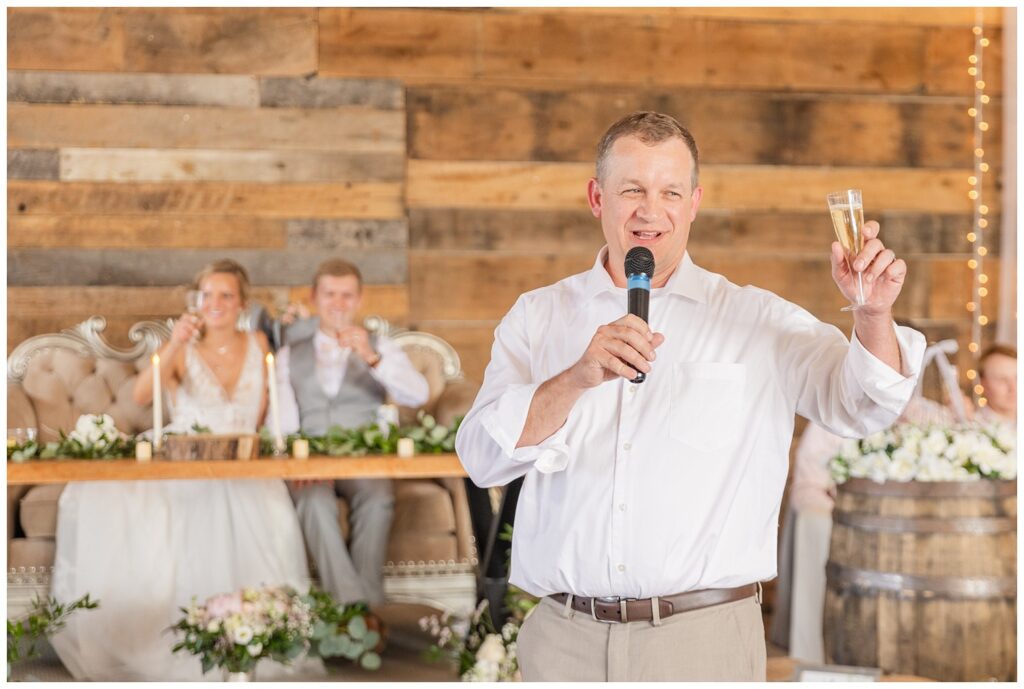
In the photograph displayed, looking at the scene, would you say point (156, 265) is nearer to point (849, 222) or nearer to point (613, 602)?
point (613, 602)

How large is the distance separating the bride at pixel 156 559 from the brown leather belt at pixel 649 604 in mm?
2181

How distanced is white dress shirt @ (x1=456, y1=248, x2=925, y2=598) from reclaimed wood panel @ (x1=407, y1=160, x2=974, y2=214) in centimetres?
337

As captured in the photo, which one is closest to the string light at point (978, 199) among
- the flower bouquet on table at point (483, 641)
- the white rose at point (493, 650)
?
the flower bouquet on table at point (483, 641)

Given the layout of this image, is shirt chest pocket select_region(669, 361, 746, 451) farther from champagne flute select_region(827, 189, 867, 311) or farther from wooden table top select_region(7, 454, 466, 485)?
wooden table top select_region(7, 454, 466, 485)

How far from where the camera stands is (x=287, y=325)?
4531 mm

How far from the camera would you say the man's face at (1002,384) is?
4.26 meters

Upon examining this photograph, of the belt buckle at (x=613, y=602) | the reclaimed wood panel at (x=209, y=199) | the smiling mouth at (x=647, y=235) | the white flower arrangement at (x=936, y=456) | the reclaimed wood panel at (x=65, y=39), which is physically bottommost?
the belt buckle at (x=613, y=602)

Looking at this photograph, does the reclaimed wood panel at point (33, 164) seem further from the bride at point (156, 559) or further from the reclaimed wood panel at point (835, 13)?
the reclaimed wood panel at point (835, 13)

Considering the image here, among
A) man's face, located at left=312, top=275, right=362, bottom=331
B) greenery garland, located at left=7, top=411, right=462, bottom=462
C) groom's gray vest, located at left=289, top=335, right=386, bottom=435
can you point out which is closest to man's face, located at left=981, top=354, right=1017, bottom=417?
A: greenery garland, located at left=7, top=411, right=462, bottom=462

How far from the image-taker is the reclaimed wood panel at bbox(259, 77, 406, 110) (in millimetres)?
5059

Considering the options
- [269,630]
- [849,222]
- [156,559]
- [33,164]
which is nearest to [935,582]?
[849,222]

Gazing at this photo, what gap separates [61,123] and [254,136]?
2.68ft

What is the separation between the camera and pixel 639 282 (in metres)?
1.57

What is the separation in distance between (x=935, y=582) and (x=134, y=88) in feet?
12.5
